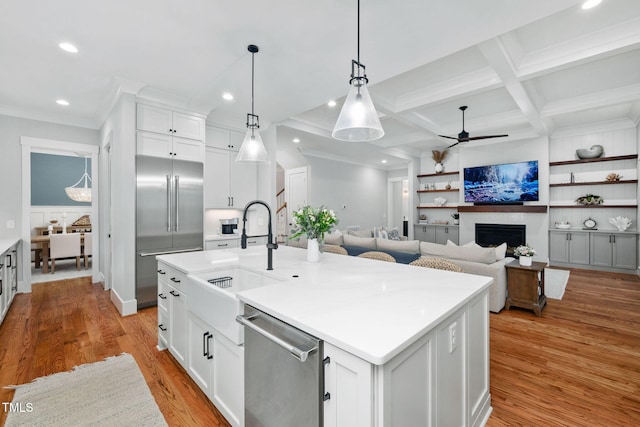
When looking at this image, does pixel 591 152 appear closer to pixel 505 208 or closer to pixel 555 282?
pixel 505 208

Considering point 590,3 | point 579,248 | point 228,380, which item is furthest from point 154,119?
point 579,248

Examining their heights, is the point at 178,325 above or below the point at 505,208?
below

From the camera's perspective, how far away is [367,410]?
3.04 feet

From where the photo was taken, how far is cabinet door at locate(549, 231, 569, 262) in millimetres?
6093

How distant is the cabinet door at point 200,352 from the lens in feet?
5.84

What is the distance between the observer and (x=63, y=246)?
5.51 m

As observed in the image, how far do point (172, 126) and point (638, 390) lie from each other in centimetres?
531

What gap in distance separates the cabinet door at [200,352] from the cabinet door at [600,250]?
7.35 meters

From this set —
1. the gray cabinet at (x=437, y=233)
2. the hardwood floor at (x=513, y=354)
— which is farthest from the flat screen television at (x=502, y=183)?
the hardwood floor at (x=513, y=354)

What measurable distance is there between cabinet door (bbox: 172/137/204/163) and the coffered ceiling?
1.58 feet

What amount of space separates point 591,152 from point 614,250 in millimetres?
1993

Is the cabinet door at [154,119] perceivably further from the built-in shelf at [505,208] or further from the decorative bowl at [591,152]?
the decorative bowl at [591,152]

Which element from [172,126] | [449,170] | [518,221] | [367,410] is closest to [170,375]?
[367,410]

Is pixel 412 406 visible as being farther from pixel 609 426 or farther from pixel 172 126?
pixel 172 126
